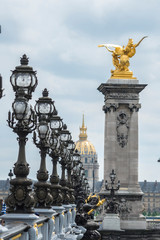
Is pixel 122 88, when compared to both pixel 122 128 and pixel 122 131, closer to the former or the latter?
pixel 122 128

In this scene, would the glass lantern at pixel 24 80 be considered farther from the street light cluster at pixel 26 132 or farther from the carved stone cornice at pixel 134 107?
the carved stone cornice at pixel 134 107

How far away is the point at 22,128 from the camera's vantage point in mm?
Answer: 16250

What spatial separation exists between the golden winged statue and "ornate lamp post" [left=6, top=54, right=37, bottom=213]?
61.9 meters

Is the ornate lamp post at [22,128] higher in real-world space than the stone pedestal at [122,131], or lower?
lower

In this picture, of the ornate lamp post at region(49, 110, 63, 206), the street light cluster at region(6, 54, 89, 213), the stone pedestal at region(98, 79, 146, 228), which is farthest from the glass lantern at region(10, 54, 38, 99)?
the stone pedestal at region(98, 79, 146, 228)

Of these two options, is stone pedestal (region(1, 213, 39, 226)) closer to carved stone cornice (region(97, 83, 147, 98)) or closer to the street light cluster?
the street light cluster

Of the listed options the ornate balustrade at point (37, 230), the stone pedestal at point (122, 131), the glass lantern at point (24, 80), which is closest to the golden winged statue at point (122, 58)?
the stone pedestal at point (122, 131)

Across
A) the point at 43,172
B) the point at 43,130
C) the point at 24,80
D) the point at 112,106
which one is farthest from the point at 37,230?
the point at 112,106

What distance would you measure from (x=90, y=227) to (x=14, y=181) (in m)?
4.24

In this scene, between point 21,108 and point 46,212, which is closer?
point 21,108

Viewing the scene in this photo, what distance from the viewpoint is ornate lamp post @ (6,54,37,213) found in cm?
1580

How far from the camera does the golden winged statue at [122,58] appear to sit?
79.1 metres

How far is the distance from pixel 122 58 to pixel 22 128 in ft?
212

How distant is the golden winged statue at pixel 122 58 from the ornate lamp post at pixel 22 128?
6187 centimetres
